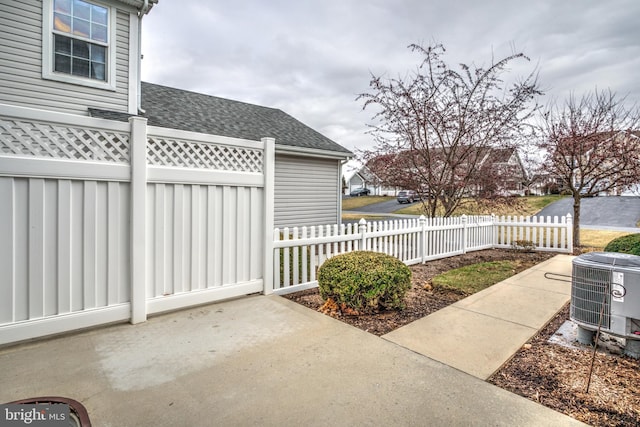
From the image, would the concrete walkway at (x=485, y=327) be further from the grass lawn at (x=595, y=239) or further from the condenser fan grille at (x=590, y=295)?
the grass lawn at (x=595, y=239)

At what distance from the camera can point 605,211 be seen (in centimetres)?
1995

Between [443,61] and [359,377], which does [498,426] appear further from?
[443,61]

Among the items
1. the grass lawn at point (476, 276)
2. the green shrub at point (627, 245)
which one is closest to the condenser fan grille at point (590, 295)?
the grass lawn at point (476, 276)

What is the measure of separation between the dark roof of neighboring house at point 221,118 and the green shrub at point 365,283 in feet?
20.3

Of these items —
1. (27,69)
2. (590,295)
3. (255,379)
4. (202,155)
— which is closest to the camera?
(255,379)

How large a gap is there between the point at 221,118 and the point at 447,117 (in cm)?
678

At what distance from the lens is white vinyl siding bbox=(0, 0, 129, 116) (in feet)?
19.8

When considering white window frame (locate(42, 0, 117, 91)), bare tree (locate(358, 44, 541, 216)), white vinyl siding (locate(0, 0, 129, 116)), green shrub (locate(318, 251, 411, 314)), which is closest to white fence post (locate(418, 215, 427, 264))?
bare tree (locate(358, 44, 541, 216))

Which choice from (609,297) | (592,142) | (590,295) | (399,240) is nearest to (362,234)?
(399,240)

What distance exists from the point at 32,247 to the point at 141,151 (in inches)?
52.2

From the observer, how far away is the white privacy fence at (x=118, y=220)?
9.34ft

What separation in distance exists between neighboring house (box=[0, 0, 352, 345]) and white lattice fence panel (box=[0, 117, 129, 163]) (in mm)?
10

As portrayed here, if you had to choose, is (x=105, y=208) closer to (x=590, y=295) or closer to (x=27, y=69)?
(x=590, y=295)

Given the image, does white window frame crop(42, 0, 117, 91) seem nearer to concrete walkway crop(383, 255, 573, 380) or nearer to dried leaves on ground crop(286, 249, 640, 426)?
dried leaves on ground crop(286, 249, 640, 426)
